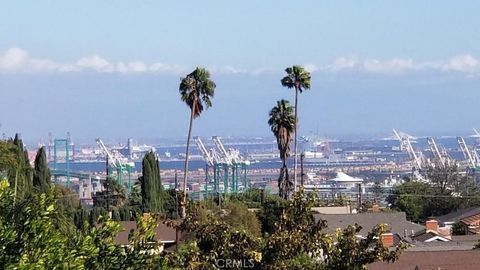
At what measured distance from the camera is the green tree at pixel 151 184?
6425cm

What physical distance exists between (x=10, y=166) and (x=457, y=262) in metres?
20.2

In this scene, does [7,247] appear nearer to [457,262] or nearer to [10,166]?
[457,262]

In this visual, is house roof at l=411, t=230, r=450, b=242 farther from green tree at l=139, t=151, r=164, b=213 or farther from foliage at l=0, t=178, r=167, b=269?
foliage at l=0, t=178, r=167, b=269

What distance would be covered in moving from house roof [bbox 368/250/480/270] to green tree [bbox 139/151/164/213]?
107ft

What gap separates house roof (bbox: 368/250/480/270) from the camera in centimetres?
3053

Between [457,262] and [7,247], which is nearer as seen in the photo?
[7,247]

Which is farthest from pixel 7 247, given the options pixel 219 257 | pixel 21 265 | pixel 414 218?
pixel 414 218

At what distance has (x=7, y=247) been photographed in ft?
37.1

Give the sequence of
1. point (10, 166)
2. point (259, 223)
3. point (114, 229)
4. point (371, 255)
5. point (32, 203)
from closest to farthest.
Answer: point (32, 203)
point (114, 229)
point (371, 255)
point (10, 166)
point (259, 223)

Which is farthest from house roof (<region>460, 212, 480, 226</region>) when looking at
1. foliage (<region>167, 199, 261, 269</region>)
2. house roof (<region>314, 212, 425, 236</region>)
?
foliage (<region>167, 199, 261, 269</region>)


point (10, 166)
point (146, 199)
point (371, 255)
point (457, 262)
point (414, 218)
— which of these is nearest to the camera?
point (371, 255)

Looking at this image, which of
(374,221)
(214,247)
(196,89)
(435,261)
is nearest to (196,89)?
(196,89)

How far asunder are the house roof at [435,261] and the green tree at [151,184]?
3273 cm

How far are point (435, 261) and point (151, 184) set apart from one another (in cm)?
3541
